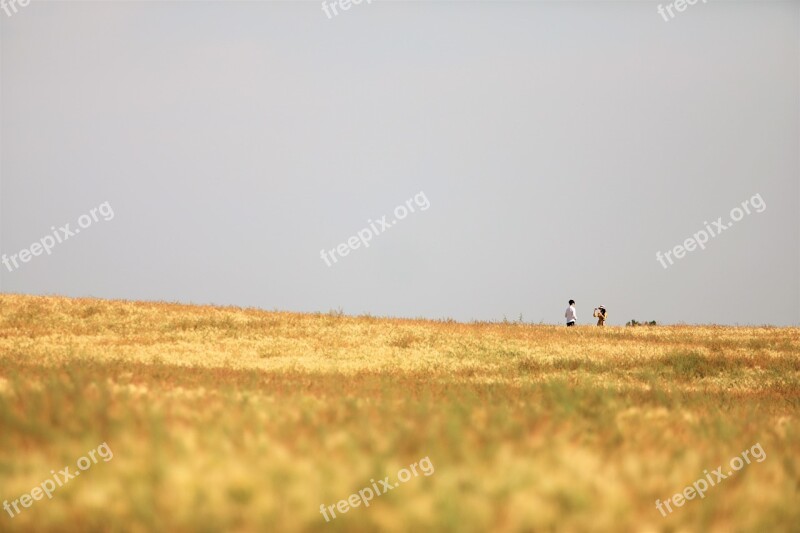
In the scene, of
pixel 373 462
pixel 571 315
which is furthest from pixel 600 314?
pixel 373 462

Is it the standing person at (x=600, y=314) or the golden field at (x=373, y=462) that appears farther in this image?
the standing person at (x=600, y=314)

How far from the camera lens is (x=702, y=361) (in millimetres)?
25203

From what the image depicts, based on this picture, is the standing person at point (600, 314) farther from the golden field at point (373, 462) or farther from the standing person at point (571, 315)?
the golden field at point (373, 462)

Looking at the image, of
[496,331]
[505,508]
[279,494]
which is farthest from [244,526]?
[496,331]

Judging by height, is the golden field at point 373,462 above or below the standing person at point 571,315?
above

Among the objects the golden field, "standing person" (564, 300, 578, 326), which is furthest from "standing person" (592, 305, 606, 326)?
the golden field

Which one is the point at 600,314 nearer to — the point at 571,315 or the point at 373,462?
the point at 571,315

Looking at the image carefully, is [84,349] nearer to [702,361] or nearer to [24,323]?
[24,323]

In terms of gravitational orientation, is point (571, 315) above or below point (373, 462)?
below

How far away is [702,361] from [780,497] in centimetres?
2015

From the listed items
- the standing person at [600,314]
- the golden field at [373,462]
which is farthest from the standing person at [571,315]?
the golden field at [373,462]

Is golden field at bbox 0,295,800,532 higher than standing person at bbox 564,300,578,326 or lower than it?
higher

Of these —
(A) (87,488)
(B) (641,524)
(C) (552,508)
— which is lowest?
(B) (641,524)

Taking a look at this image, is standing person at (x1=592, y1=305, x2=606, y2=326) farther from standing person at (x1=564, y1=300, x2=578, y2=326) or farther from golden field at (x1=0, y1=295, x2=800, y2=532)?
golden field at (x1=0, y1=295, x2=800, y2=532)
